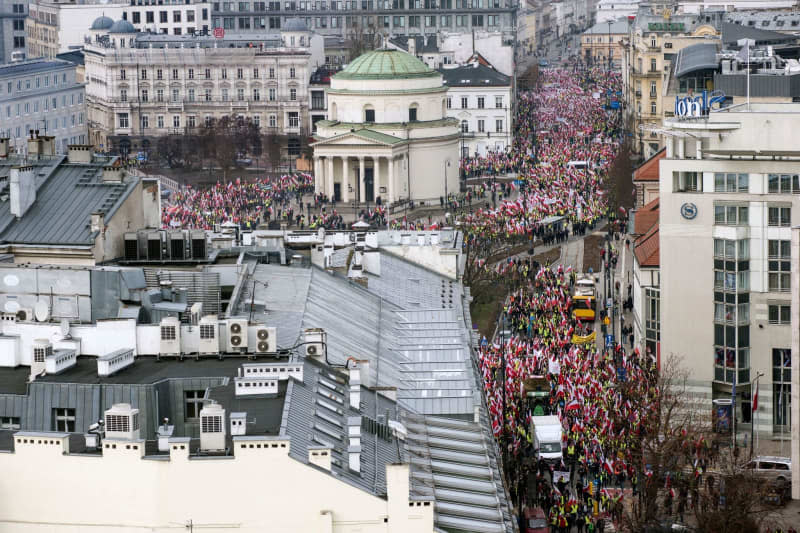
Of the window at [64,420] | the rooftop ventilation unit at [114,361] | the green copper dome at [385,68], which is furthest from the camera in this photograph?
the green copper dome at [385,68]

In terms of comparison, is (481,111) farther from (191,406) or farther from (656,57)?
(191,406)

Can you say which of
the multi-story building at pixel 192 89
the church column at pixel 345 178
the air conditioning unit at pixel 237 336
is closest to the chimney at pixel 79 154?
the air conditioning unit at pixel 237 336

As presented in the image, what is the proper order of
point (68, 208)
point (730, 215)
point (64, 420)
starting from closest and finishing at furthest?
point (64, 420), point (68, 208), point (730, 215)

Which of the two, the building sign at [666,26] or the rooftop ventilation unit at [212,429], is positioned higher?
the building sign at [666,26]

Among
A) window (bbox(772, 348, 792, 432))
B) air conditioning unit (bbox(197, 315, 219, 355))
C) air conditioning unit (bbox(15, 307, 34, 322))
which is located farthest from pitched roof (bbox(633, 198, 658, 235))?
air conditioning unit (bbox(197, 315, 219, 355))

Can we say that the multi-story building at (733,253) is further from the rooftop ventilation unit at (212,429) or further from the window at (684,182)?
the rooftop ventilation unit at (212,429)

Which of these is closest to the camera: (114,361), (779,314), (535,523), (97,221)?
(114,361)

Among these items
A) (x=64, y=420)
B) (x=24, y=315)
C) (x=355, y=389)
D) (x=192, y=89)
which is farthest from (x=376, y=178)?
(x=64, y=420)
